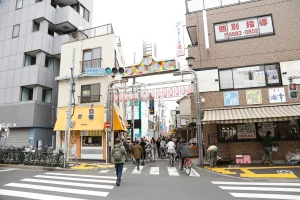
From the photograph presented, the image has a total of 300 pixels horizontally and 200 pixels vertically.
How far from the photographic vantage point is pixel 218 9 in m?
16.6

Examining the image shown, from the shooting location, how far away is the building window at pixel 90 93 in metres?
19.3

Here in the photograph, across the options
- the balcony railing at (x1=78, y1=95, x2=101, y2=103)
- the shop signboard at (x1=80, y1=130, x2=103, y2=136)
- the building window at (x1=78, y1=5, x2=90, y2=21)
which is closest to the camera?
the shop signboard at (x1=80, y1=130, x2=103, y2=136)

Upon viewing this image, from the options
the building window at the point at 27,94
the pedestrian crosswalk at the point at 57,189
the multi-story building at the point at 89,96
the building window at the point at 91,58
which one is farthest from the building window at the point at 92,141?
the pedestrian crosswalk at the point at 57,189

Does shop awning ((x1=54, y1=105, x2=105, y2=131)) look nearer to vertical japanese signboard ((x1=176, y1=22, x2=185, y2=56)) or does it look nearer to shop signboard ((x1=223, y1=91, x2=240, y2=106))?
vertical japanese signboard ((x1=176, y1=22, x2=185, y2=56))

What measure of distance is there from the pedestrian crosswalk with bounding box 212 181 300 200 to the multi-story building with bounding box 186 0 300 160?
4.97 m

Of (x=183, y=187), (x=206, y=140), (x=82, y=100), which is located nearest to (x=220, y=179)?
(x=183, y=187)

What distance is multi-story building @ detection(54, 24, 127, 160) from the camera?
1812cm

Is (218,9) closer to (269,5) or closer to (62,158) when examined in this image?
(269,5)

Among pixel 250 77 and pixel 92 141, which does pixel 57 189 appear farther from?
pixel 250 77

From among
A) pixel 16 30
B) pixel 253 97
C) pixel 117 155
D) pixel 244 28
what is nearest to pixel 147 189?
pixel 117 155

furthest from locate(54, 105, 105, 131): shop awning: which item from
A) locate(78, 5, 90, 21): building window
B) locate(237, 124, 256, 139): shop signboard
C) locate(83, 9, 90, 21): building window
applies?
locate(83, 9, 90, 21): building window

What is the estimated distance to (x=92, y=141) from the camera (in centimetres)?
1864

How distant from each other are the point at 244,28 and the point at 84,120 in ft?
48.5

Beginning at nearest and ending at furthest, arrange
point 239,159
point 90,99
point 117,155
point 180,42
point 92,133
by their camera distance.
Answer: point 117,155, point 239,159, point 180,42, point 92,133, point 90,99
